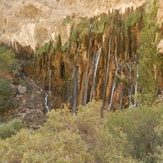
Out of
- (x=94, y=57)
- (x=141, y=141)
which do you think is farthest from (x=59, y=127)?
(x=94, y=57)

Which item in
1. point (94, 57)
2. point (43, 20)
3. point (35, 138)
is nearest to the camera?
point (35, 138)

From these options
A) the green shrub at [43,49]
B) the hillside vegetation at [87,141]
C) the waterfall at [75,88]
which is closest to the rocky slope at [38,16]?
the green shrub at [43,49]

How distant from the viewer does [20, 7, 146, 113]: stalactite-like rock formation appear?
17.0 meters

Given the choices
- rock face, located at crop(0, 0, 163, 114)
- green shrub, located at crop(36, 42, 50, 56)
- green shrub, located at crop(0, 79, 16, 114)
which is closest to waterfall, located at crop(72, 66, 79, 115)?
rock face, located at crop(0, 0, 163, 114)

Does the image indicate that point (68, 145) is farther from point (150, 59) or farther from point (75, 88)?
point (75, 88)

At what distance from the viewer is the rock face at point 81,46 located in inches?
678

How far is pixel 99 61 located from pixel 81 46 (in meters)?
3.19

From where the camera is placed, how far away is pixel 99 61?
19016mm

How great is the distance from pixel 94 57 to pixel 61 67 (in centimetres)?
598

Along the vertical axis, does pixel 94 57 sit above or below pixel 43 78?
above

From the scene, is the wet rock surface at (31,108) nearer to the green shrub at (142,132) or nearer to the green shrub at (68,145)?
the green shrub at (142,132)

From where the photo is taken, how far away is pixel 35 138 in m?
5.32

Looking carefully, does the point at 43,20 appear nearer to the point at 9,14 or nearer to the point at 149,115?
the point at 9,14

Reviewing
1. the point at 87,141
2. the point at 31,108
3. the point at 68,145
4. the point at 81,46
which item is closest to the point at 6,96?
the point at 31,108
